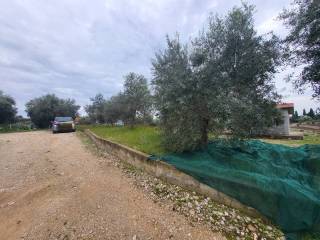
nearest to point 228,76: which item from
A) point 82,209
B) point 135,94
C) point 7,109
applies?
point 82,209

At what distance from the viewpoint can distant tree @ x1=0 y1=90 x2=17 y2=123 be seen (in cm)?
2939

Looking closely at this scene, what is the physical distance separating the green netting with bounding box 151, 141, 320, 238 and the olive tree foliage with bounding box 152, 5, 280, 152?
0.59 metres

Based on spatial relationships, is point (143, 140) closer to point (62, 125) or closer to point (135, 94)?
point (135, 94)

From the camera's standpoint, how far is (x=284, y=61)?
21.0 feet

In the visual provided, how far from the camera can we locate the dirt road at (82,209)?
3387mm

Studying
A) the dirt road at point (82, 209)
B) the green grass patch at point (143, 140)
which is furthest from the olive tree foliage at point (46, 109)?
the dirt road at point (82, 209)

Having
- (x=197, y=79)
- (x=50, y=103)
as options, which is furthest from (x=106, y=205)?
(x=50, y=103)

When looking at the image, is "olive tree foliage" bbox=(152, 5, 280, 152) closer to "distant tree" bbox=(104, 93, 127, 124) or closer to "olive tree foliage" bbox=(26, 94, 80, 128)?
"distant tree" bbox=(104, 93, 127, 124)

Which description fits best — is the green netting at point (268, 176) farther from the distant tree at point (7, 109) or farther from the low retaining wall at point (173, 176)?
the distant tree at point (7, 109)

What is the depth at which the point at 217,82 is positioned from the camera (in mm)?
5801

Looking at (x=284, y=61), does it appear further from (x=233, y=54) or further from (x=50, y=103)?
(x=50, y=103)

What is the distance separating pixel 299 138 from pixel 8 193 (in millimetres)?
11987

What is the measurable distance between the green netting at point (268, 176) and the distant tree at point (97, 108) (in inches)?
838

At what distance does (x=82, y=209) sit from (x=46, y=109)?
28996 millimetres
